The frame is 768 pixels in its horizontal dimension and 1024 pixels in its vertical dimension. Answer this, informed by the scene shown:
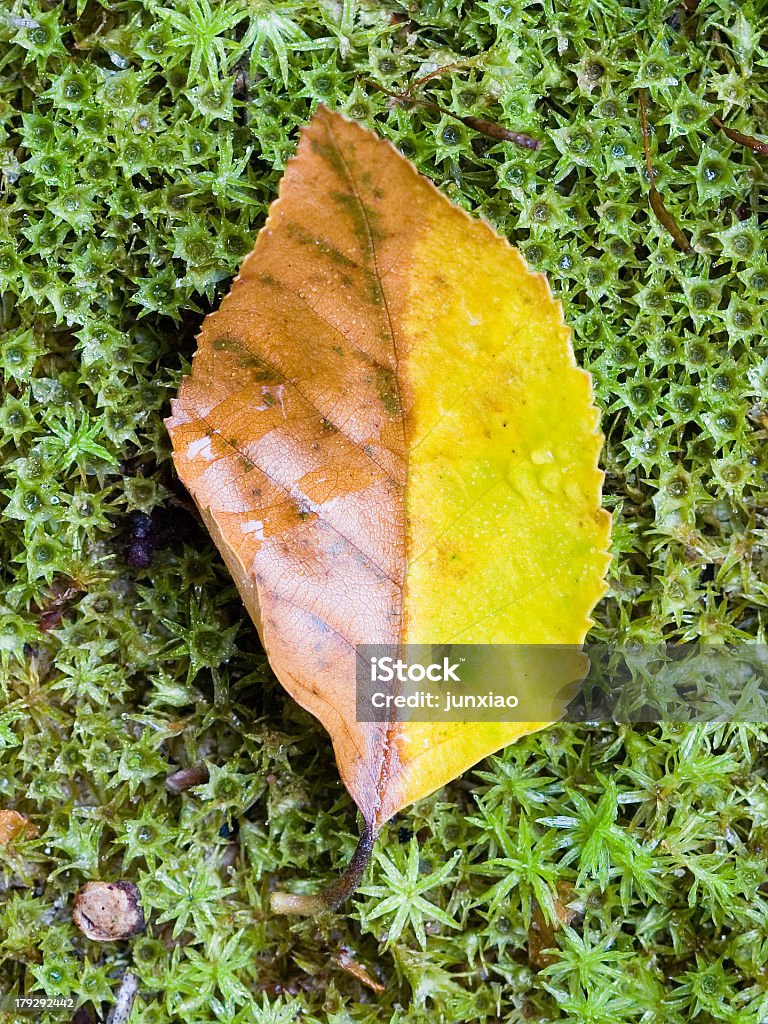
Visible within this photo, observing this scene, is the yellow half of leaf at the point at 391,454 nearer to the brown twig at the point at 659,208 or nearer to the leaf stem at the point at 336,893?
the leaf stem at the point at 336,893

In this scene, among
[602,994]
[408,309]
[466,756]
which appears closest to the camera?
[408,309]

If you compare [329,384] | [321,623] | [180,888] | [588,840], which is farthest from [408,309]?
[180,888]

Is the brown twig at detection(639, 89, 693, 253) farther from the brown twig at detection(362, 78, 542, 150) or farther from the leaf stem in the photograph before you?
the leaf stem

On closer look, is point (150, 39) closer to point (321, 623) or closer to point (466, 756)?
point (321, 623)

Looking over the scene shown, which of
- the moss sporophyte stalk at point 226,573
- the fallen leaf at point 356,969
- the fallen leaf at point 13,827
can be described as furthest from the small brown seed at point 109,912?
the fallen leaf at point 356,969

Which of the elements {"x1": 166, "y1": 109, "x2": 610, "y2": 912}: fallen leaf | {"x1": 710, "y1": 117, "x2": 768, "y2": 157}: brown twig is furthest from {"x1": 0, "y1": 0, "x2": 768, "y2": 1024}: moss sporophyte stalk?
{"x1": 166, "y1": 109, "x2": 610, "y2": 912}: fallen leaf

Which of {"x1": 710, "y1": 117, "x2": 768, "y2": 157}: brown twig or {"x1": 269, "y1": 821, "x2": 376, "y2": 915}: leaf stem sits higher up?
{"x1": 710, "y1": 117, "x2": 768, "y2": 157}: brown twig

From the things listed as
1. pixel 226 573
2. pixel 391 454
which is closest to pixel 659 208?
pixel 391 454
